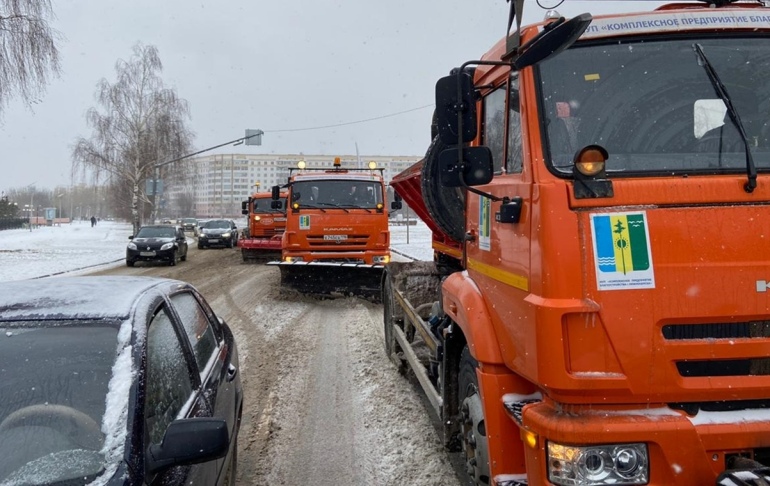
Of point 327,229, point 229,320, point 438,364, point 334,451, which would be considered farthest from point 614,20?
point 327,229

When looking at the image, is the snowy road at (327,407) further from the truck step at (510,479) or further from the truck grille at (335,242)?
the truck grille at (335,242)

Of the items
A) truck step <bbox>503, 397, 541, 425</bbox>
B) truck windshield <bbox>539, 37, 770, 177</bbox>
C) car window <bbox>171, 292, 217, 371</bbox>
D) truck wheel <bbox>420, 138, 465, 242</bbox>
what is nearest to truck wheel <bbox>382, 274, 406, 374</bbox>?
truck wheel <bbox>420, 138, 465, 242</bbox>

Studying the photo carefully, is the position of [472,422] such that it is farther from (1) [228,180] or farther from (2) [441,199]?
(1) [228,180]

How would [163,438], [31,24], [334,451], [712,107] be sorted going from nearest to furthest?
[163,438] < [712,107] < [334,451] < [31,24]

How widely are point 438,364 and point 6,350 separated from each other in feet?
8.61

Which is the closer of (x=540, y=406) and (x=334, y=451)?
(x=540, y=406)

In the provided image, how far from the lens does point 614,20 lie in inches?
106

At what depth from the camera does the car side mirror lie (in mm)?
2047

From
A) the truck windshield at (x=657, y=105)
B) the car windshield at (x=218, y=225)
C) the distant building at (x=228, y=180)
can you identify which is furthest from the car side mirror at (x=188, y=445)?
the distant building at (x=228, y=180)

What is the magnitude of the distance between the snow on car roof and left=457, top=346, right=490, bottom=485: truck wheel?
1.83 metres

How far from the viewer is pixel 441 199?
4.21 meters

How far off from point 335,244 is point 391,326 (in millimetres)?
4969

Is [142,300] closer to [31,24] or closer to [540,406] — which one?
[540,406]

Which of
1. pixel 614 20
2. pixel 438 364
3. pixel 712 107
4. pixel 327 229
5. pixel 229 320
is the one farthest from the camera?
pixel 327 229
